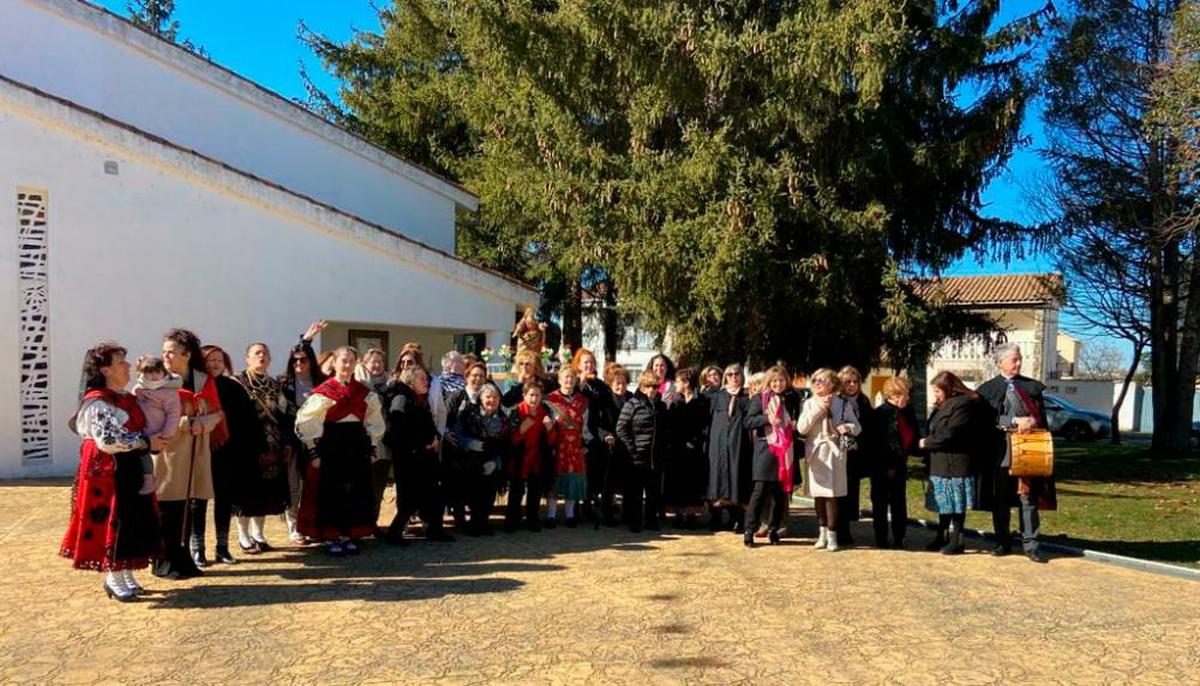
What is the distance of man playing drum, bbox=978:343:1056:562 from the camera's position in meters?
7.26

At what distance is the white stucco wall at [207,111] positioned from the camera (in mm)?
13414

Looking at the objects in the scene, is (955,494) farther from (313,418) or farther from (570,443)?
(313,418)

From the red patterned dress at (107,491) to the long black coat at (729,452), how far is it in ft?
16.5

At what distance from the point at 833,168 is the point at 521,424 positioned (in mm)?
7569

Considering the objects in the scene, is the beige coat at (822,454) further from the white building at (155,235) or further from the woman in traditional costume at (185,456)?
the white building at (155,235)

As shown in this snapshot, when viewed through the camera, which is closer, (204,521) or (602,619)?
(602,619)

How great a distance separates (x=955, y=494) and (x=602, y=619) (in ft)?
12.2

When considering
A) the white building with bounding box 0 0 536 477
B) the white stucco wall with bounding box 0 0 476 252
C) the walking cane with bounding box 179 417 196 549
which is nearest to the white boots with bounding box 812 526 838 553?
the walking cane with bounding box 179 417 196 549

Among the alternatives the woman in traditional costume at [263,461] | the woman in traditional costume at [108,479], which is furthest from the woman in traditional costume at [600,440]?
the woman in traditional costume at [108,479]

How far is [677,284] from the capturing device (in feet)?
42.1

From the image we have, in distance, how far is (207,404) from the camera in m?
6.22

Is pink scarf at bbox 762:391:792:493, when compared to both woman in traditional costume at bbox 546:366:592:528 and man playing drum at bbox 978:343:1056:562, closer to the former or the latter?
man playing drum at bbox 978:343:1056:562

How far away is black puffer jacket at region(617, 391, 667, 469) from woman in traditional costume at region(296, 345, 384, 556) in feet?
8.57

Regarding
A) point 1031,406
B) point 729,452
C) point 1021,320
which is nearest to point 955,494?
point 1031,406
